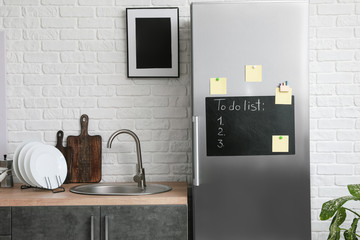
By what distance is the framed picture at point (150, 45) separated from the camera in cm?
248

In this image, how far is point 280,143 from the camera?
199 centimetres

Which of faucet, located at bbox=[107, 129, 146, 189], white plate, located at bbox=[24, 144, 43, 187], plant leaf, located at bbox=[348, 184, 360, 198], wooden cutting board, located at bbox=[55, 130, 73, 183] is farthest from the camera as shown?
wooden cutting board, located at bbox=[55, 130, 73, 183]

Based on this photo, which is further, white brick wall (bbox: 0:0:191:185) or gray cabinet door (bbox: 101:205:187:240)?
white brick wall (bbox: 0:0:191:185)

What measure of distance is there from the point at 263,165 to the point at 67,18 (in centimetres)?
155

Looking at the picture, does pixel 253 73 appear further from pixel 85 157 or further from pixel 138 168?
pixel 85 157

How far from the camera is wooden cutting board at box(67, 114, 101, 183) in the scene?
98.0 inches

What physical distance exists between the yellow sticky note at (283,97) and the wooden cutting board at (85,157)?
45.6 inches

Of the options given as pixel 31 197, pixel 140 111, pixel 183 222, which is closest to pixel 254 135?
pixel 183 222

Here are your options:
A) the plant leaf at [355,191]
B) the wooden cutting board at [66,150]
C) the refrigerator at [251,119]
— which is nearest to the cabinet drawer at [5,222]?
the wooden cutting board at [66,150]

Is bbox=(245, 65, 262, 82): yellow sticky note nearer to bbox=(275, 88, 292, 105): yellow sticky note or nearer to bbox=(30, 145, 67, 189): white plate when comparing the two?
bbox=(275, 88, 292, 105): yellow sticky note

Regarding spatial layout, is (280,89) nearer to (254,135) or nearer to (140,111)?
(254,135)

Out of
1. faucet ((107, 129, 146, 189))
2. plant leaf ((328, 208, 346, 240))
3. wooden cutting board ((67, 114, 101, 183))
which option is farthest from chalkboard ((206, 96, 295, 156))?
wooden cutting board ((67, 114, 101, 183))

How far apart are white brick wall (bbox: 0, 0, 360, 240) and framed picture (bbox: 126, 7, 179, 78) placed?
0.05 metres

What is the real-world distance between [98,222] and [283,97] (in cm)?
114
